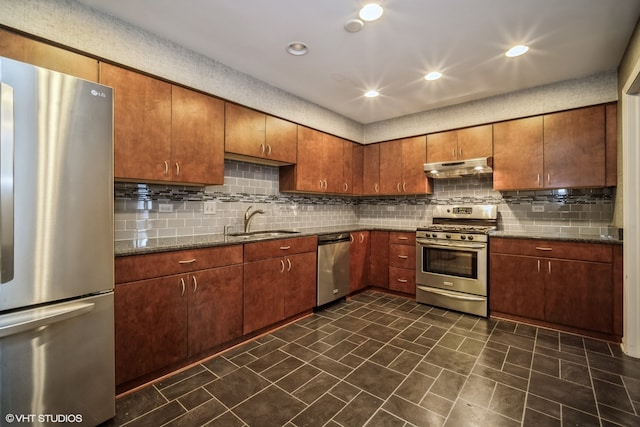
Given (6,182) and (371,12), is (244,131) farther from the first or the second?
(6,182)

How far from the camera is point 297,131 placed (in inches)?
136

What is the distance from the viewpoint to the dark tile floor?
1689 millimetres

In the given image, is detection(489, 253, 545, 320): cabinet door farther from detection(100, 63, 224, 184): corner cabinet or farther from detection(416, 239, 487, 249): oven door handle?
detection(100, 63, 224, 184): corner cabinet

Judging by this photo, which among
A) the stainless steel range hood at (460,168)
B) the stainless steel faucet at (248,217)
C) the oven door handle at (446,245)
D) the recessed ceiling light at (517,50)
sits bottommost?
the oven door handle at (446,245)

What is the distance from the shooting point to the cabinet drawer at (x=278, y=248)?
2623mm

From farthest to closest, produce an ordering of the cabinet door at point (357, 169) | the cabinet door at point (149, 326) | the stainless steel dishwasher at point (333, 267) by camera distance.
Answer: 1. the cabinet door at point (357, 169)
2. the stainless steel dishwasher at point (333, 267)
3. the cabinet door at point (149, 326)

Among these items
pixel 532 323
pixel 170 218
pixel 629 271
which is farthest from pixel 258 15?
pixel 532 323

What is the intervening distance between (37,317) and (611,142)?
14.8 feet

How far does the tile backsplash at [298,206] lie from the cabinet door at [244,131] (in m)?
0.35

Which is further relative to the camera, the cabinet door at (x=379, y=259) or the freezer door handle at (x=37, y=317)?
the cabinet door at (x=379, y=259)

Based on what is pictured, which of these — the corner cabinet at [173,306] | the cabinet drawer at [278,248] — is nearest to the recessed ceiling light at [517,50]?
the cabinet drawer at [278,248]

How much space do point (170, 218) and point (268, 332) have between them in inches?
54.8

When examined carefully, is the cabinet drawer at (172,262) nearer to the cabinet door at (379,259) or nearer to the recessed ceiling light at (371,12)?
the recessed ceiling light at (371,12)

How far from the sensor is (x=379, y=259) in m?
4.16
